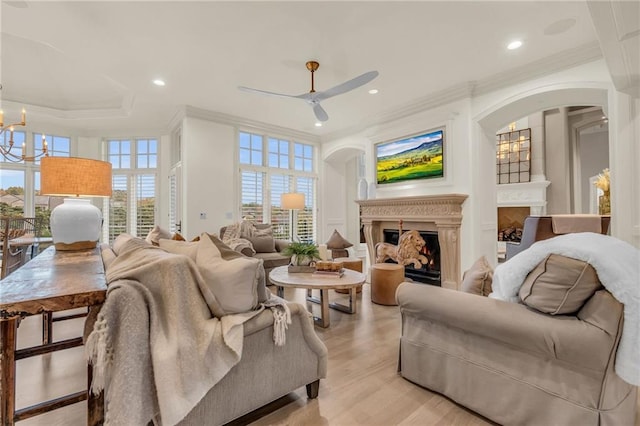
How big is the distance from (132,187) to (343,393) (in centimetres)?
609

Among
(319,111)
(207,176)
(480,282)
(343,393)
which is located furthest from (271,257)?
(480,282)

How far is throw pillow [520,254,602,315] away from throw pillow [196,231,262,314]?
4.61ft

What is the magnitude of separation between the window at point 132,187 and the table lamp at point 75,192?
13.4ft

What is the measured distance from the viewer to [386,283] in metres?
3.65

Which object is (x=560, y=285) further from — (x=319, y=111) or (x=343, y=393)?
(x=319, y=111)

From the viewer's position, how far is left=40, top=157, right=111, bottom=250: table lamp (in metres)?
2.08

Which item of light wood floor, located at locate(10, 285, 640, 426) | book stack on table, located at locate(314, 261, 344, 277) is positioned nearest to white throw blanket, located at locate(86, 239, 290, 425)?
light wood floor, located at locate(10, 285, 640, 426)

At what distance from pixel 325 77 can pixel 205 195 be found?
2.87 metres

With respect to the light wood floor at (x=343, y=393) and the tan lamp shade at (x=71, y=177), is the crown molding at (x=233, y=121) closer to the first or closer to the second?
the tan lamp shade at (x=71, y=177)

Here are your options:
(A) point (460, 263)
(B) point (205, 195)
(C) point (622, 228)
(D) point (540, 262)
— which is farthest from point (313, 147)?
(D) point (540, 262)

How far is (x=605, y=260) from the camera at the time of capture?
1326 mm

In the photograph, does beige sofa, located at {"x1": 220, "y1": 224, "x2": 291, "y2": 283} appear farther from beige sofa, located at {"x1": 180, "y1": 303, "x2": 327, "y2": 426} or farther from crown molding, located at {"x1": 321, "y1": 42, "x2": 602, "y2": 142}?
crown molding, located at {"x1": 321, "y1": 42, "x2": 602, "y2": 142}

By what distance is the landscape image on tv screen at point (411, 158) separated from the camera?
4.53 meters

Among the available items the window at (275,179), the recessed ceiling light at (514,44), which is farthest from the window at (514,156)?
the window at (275,179)
